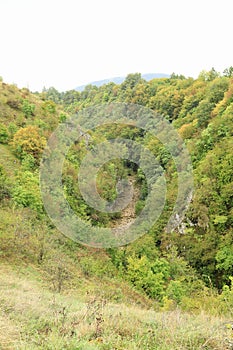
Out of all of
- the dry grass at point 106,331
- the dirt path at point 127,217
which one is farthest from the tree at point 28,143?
the dry grass at point 106,331

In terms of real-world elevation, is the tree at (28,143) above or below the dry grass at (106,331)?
above

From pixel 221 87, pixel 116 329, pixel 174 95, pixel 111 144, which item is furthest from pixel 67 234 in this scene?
pixel 174 95

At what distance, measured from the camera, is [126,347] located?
137 inches

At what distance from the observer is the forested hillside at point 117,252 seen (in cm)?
391

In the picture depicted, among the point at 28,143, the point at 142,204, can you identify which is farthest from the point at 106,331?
the point at 142,204

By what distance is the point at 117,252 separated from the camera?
67.5 ft

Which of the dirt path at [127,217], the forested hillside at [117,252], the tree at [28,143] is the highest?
the tree at [28,143]

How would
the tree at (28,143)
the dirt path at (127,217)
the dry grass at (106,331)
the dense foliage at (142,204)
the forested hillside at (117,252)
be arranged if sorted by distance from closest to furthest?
the dry grass at (106,331), the forested hillside at (117,252), the dense foliage at (142,204), the tree at (28,143), the dirt path at (127,217)

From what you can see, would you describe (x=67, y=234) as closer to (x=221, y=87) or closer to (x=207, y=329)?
(x=207, y=329)

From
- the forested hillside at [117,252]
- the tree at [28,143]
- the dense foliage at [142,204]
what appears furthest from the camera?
the tree at [28,143]

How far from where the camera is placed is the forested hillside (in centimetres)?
391

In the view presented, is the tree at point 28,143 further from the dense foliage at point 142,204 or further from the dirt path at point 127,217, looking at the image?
the dirt path at point 127,217

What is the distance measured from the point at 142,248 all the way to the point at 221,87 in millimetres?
24837

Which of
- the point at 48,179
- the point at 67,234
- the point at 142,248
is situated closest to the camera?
the point at 67,234
